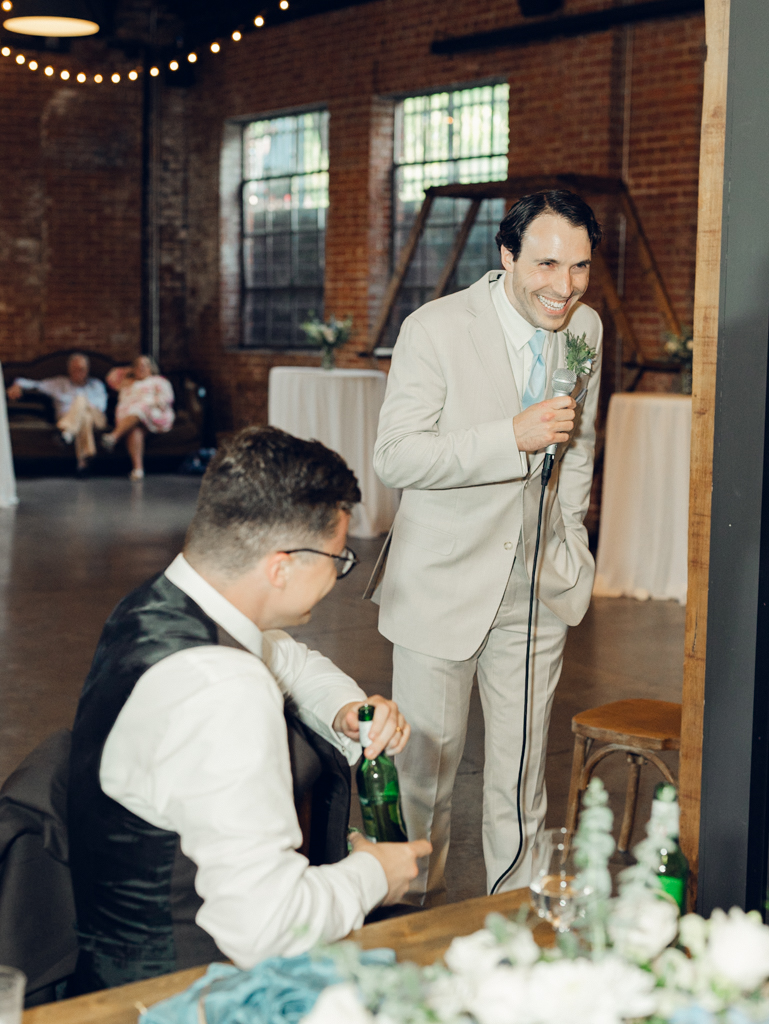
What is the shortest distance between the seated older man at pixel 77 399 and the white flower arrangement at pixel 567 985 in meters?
11.0

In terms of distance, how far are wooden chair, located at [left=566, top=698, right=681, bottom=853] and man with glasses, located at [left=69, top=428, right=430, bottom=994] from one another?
158cm

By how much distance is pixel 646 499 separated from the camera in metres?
6.61

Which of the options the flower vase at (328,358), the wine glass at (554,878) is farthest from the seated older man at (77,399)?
the wine glass at (554,878)

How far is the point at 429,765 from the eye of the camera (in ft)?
8.53

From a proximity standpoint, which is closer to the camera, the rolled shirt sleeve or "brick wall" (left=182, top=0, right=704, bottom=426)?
the rolled shirt sleeve

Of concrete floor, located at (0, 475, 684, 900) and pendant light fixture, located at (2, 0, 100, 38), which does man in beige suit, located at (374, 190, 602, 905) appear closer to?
concrete floor, located at (0, 475, 684, 900)

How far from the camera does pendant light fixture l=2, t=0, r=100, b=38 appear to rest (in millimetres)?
7801

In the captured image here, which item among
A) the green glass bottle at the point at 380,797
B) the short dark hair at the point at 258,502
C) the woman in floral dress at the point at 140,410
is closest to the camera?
the short dark hair at the point at 258,502

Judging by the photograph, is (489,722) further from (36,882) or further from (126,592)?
(126,592)

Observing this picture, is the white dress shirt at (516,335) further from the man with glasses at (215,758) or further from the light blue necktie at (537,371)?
the man with glasses at (215,758)

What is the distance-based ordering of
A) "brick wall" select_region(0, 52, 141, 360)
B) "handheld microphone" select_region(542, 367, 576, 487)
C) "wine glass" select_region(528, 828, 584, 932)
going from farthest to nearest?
"brick wall" select_region(0, 52, 141, 360)
"handheld microphone" select_region(542, 367, 576, 487)
"wine glass" select_region(528, 828, 584, 932)

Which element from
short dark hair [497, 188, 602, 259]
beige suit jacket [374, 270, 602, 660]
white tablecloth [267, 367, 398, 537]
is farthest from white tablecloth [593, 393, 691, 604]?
short dark hair [497, 188, 602, 259]

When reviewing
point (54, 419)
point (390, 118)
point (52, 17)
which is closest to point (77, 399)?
point (54, 419)

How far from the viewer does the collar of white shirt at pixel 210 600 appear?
153cm
